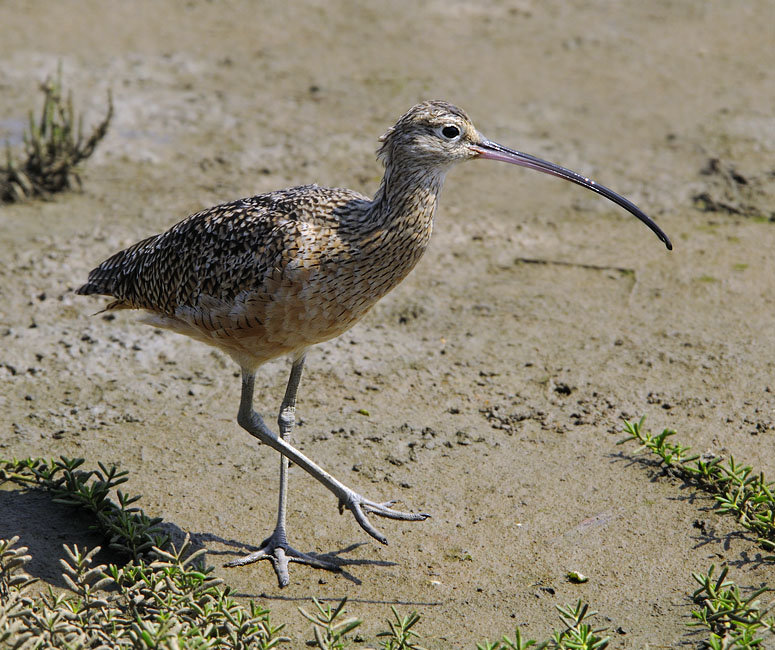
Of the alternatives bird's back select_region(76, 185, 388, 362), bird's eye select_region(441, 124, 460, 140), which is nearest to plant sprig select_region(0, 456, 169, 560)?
bird's back select_region(76, 185, 388, 362)

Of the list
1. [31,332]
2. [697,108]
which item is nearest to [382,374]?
[31,332]

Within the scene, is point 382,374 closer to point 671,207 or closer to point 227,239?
point 227,239

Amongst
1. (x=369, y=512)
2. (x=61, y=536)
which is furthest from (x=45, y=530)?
(x=369, y=512)

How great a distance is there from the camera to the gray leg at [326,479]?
4742mm

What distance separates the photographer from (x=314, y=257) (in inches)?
176

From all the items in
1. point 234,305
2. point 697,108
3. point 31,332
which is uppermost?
point 697,108

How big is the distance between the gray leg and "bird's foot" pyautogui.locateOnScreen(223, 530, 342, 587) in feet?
0.89

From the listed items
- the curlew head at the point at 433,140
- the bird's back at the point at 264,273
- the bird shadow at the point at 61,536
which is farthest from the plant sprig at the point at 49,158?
the curlew head at the point at 433,140

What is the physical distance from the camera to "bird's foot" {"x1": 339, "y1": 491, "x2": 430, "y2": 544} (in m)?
4.70

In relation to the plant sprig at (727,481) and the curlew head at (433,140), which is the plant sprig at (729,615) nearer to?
the plant sprig at (727,481)

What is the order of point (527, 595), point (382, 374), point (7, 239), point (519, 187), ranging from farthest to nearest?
point (519, 187) < point (7, 239) < point (382, 374) < point (527, 595)

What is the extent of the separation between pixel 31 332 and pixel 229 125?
3.27 m

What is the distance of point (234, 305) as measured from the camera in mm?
4629

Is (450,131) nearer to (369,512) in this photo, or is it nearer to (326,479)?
(326,479)
